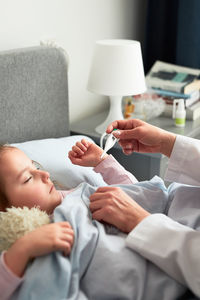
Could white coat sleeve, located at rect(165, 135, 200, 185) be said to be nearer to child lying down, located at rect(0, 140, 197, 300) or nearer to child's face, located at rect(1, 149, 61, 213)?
child lying down, located at rect(0, 140, 197, 300)

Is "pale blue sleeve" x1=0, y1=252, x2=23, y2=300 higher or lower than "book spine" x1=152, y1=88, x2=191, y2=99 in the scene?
higher

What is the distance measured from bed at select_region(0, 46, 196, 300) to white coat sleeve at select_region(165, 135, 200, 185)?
0.33 meters

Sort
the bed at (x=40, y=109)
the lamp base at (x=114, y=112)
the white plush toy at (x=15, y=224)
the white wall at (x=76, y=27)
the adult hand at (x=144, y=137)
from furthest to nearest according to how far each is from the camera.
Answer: the lamp base at (x=114, y=112) → the white wall at (x=76, y=27) → the bed at (x=40, y=109) → the adult hand at (x=144, y=137) → the white plush toy at (x=15, y=224)

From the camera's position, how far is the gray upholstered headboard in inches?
64.2

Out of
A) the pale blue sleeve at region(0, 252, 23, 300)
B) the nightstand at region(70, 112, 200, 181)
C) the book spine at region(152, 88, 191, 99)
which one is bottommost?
the nightstand at region(70, 112, 200, 181)

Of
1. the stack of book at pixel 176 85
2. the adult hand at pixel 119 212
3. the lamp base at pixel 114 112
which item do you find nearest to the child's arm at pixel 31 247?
the adult hand at pixel 119 212

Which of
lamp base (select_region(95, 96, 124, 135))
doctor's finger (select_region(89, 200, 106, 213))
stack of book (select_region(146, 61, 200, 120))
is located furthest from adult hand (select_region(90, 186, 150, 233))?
stack of book (select_region(146, 61, 200, 120))

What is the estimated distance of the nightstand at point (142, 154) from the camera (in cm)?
191

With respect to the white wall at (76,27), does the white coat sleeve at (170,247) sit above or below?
below

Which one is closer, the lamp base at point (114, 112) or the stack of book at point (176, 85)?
the lamp base at point (114, 112)

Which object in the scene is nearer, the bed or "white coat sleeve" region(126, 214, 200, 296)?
"white coat sleeve" region(126, 214, 200, 296)

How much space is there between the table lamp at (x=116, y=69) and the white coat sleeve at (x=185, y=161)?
0.64 metres

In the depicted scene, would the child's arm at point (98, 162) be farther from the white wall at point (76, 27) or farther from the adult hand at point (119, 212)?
the white wall at point (76, 27)

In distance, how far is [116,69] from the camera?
6.14 ft
